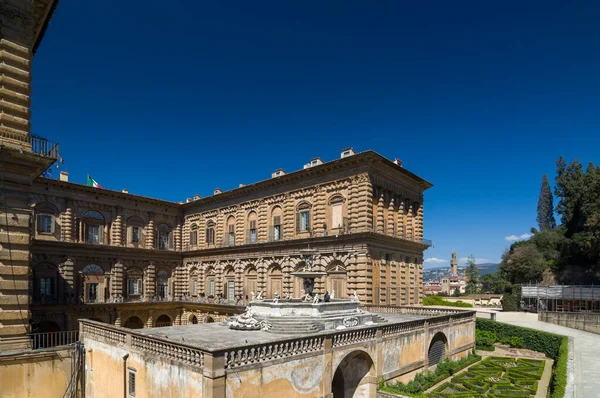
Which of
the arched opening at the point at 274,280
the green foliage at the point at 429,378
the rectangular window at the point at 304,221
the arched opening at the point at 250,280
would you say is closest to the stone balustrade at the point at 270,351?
the green foliage at the point at 429,378

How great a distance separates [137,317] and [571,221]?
5265 cm

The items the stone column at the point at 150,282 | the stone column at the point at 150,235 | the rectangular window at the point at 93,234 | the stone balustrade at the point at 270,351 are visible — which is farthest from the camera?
the stone column at the point at 150,235

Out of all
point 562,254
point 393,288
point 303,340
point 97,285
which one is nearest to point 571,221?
point 562,254

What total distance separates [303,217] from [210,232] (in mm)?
14661

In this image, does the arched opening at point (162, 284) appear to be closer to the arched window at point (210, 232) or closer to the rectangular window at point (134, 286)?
the rectangular window at point (134, 286)

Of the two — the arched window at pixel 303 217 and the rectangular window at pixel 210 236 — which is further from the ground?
the arched window at pixel 303 217

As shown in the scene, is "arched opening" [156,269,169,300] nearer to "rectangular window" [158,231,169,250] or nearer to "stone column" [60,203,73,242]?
"rectangular window" [158,231,169,250]

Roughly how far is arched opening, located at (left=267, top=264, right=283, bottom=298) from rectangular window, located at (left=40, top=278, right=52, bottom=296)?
19485 mm

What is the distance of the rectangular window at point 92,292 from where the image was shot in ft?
136

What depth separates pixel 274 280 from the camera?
3897 cm

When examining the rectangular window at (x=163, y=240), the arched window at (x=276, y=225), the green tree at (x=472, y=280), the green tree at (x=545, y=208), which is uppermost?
the green tree at (x=545, y=208)

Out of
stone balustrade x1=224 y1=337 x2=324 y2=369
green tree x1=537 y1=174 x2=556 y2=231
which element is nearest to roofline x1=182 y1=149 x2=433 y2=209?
stone balustrade x1=224 y1=337 x2=324 y2=369

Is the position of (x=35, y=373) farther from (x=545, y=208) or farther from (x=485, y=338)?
(x=545, y=208)

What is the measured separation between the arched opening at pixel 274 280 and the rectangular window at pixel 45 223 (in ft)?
67.3
